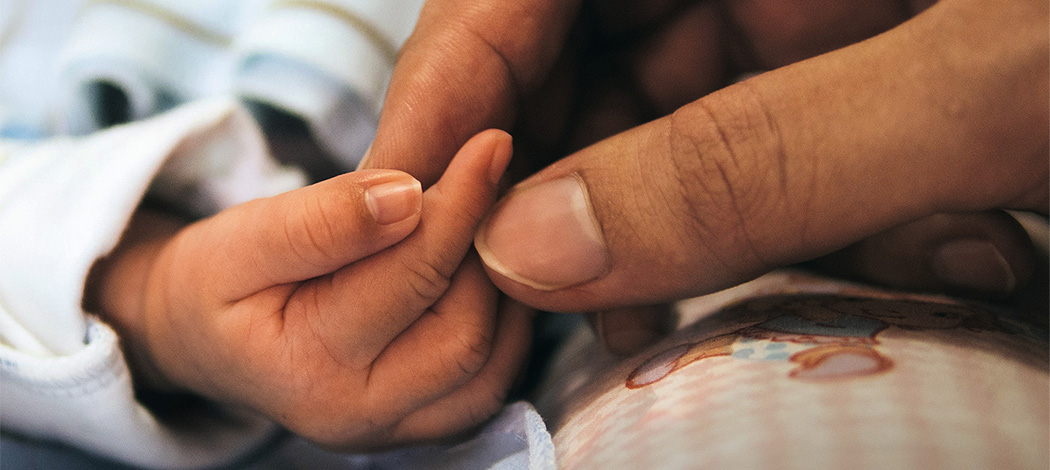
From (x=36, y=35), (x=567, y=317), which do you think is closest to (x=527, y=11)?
(x=567, y=317)

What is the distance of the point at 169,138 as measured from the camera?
70 cm

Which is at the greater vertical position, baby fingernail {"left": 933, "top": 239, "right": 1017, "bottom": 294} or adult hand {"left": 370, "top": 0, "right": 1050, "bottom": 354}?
adult hand {"left": 370, "top": 0, "right": 1050, "bottom": 354}

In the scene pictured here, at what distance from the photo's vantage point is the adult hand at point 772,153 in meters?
0.38

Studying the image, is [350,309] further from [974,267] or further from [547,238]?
[974,267]

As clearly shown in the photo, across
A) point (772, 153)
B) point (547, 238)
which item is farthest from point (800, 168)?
point (547, 238)

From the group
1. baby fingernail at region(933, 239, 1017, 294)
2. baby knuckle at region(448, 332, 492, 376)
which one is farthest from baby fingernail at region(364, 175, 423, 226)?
baby fingernail at region(933, 239, 1017, 294)

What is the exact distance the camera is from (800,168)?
16.3 inches

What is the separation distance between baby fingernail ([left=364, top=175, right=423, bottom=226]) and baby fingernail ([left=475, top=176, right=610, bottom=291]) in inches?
3.0

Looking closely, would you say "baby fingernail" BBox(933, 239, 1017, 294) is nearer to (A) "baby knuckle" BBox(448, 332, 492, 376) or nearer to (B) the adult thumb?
(B) the adult thumb

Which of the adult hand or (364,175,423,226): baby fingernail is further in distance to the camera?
(364,175,423,226): baby fingernail

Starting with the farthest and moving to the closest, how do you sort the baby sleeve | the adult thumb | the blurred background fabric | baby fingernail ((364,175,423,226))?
the blurred background fabric
the baby sleeve
baby fingernail ((364,175,423,226))
the adult thumb

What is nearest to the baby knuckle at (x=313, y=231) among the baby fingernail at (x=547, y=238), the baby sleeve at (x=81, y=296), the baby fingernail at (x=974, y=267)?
the baby fingernail at (x=547, y=238)

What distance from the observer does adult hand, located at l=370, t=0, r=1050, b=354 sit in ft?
1.26

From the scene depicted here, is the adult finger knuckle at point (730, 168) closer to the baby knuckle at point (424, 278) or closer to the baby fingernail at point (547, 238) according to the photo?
the baby fingernail at point (547, 238)
